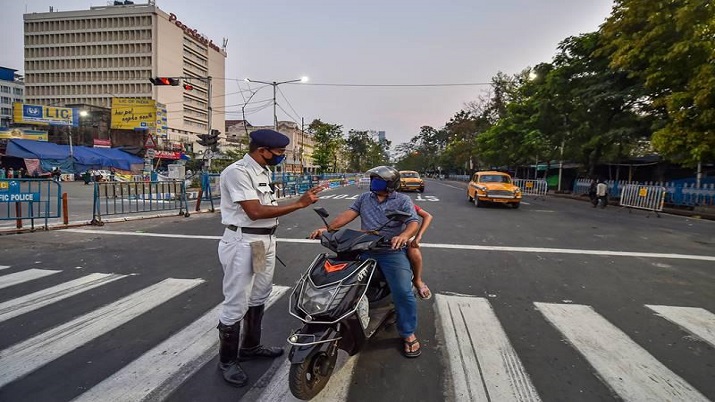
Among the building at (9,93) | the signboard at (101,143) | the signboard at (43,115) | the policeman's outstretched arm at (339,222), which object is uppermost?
the building at (9,93)

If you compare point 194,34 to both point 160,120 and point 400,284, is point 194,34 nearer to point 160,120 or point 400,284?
point 160,120

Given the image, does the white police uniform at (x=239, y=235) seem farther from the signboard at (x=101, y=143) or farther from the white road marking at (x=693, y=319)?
the signboard at (x=101, y=143)

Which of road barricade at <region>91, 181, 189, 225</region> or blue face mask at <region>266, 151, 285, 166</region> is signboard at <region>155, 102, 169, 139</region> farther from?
blue face mask at <region>266, 151, 285, 166</region>

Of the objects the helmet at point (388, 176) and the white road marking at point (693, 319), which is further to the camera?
the white road marking at point (693, 319)

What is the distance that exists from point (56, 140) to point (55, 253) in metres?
46.9

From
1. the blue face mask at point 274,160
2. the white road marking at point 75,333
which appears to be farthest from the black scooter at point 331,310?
the white road marking at point 75,333

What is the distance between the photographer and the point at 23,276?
5.51 m

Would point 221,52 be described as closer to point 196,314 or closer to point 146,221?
point 146,221

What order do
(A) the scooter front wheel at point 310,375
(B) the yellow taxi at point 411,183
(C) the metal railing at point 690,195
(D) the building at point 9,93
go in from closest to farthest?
(A) the scooter front wheel at point 310,375 < (C) the metal railing at point 690,195 < (B) the yellow taxi at point 411,183 < (D) the building at point 9,93

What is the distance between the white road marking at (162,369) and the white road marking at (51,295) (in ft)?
6.85

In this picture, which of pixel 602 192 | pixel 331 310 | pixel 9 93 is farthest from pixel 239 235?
pixel 9 93

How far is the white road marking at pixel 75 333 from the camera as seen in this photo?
3004 millimetres

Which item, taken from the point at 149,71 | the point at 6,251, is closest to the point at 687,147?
the point at 6,251

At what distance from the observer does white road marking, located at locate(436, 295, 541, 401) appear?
8.76 ft
